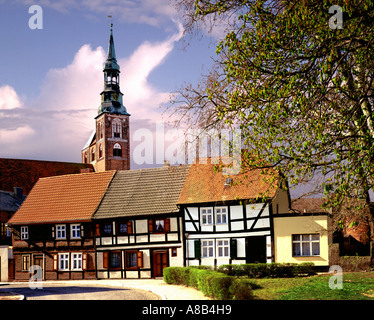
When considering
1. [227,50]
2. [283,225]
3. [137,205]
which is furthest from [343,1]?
[137,205]

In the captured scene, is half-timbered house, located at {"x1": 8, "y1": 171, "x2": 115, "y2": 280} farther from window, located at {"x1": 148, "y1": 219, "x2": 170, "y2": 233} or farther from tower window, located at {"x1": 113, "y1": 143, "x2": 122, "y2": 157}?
tower window, located at {"x1": 113, "y1": 143, "x2": 122, "y2": 157}

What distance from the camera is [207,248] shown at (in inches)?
1335

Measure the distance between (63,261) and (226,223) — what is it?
1371 centimetres

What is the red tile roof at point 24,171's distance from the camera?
6806cm

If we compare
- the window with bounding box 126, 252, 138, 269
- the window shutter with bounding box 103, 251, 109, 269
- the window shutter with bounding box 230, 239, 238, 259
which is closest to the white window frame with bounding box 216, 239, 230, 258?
the window shutter with bounding box 230, 239, 238, 259

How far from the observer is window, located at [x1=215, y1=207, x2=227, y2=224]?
3378 centimetres

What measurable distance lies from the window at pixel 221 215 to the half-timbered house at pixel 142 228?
2842 mm

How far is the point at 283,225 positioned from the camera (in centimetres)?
3183

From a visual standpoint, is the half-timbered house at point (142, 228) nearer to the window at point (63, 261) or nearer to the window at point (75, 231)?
the window at point (75, 231)

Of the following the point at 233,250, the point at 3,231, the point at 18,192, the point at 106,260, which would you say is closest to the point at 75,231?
the point at 106,260

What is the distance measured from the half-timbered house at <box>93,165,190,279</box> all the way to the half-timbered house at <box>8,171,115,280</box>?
105 centimetres

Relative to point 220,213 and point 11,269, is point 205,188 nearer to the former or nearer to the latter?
point 220,213

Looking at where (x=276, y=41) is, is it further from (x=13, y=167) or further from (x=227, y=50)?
(x=13, y=167)

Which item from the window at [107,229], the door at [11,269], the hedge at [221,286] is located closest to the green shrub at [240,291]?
the hedge at [221,286]
